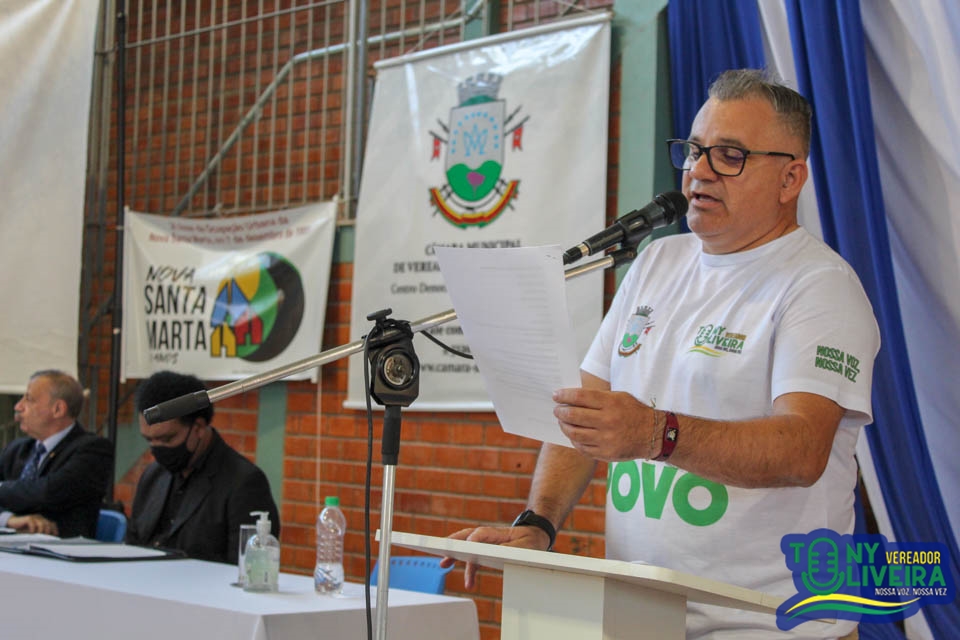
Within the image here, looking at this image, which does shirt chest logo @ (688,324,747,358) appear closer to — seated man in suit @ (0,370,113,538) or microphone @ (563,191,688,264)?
microphone @ (563,191,688,264)

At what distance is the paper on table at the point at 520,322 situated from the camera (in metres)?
1.44

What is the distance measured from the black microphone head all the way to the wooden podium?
66cm

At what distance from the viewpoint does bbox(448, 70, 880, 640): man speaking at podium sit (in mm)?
1623

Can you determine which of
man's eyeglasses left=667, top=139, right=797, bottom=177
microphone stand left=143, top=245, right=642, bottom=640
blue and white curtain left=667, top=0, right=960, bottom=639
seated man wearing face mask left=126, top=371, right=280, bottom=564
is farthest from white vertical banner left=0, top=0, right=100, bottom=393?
man's eyeglasses left=667, top=139, right=797, bottom=177

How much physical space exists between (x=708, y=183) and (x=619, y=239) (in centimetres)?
33

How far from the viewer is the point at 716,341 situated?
1918 millimetres

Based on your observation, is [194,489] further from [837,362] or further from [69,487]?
[837,362]

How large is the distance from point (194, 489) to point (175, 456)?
0.45ft

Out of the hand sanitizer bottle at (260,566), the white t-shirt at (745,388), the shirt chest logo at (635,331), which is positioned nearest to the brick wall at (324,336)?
the hand sanitizer bottle at (260,566)

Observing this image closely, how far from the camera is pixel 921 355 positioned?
10.1 feet

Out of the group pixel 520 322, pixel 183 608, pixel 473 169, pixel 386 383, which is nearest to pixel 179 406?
pixel 386 383

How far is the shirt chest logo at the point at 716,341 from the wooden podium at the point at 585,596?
→ 19.4 inches

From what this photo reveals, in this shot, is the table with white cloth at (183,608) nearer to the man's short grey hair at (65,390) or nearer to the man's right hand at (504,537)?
the man's right hand at (504,537)

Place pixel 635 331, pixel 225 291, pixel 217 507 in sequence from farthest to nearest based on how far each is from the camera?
pixel 225 291 → pixel 217 507 → pixel 635 331
